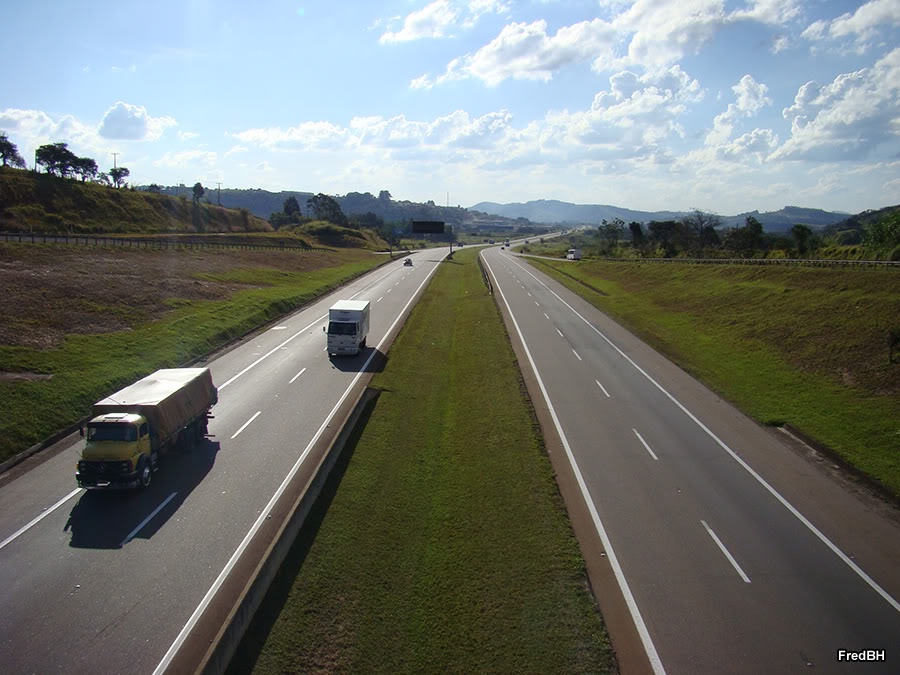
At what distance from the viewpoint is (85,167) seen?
114m

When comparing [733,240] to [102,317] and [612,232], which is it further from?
[102,317]

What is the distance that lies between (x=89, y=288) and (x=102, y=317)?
697 cm

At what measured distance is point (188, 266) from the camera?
60.4 m

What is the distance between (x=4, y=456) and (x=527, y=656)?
59.8 ft

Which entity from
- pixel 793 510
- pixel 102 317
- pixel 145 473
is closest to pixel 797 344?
pixel 793 510

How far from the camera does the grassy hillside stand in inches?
3209

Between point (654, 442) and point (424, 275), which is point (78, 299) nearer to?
point (654, 442)

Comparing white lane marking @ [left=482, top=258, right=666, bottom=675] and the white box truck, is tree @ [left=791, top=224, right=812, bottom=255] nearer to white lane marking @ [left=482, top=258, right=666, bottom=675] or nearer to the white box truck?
the white box truck

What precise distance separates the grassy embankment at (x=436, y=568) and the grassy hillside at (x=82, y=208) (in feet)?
260

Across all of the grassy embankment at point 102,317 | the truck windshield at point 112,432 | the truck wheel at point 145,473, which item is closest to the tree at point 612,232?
the grassy embankment at point 102,317

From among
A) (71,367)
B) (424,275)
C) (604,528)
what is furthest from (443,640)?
(424,275)

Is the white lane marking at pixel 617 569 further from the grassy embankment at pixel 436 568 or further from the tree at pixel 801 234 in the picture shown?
the tree at pixel 801 234

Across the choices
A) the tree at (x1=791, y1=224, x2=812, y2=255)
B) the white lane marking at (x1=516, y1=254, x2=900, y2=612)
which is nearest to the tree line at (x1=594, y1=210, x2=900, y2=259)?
the tree at (x1=791, y1=224, x2=812, y2=255)

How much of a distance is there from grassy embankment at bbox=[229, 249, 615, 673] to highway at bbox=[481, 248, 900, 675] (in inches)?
44.4
